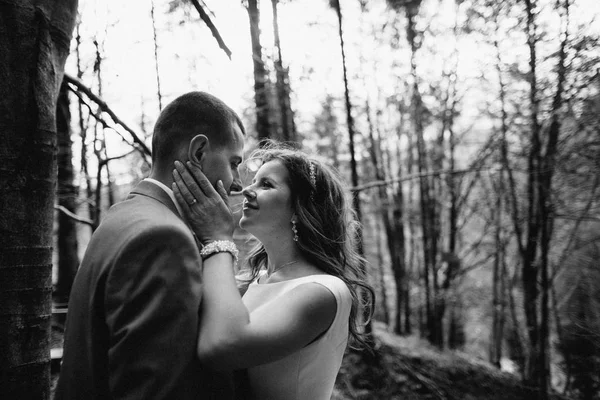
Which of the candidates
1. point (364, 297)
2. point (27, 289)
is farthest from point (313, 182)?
point (27, 289)

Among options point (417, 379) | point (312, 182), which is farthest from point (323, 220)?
point (417, 379)

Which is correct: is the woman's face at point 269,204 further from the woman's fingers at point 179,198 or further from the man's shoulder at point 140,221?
the man's shoulder at point 140,221

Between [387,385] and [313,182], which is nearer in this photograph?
[313,182]

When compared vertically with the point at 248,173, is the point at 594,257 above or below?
below

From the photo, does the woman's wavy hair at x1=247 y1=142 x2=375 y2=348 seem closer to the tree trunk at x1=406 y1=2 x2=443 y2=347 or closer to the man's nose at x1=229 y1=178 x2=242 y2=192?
the man's nose at x1=229 y1=178 x2=242 y2=192

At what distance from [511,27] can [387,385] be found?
16.1 ft

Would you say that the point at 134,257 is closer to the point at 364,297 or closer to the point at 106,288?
the point at 106,288

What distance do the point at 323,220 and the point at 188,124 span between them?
3.53 feet

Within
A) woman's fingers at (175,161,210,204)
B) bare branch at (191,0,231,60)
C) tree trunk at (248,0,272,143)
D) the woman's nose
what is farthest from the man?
tree trunk at (248,0,272,143)

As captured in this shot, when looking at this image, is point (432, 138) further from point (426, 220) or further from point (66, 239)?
point (66, 239)

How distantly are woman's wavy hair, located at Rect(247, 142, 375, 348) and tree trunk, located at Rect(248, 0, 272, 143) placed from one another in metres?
1.25

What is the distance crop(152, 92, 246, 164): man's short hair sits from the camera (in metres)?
1.52

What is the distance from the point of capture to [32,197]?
1365mm

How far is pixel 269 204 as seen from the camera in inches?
87.7
